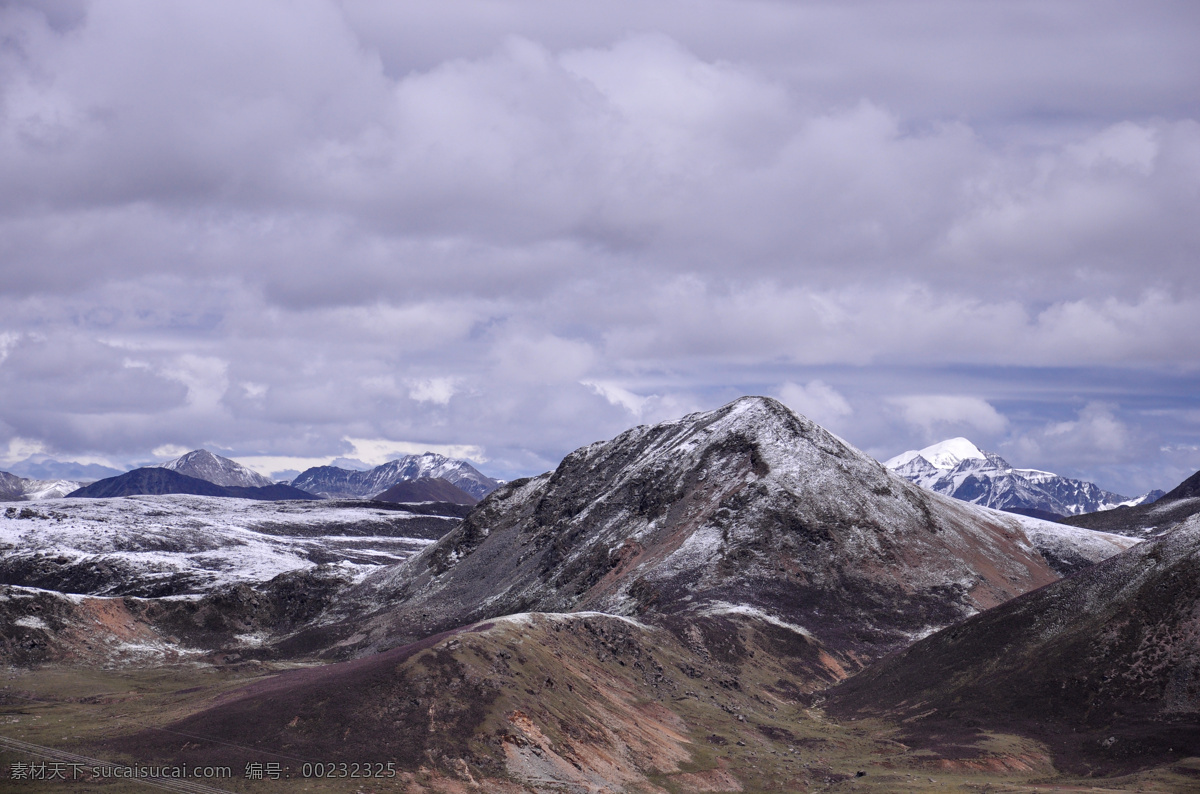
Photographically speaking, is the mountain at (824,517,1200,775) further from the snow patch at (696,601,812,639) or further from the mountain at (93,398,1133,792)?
the snow patch at (696,601,812,639)

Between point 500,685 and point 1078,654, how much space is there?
2300 inches

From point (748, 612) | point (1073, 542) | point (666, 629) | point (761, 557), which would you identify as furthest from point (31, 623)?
point (1073, 542)

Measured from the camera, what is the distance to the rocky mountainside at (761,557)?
139250 millimetres

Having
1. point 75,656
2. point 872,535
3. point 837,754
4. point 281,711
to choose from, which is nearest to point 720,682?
point 837,754

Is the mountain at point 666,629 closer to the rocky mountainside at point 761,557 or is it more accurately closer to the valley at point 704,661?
the valley at point 704,661

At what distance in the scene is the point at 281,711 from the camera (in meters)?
77.3

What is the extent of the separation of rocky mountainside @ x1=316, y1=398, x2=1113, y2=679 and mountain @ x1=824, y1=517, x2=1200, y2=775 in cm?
1856

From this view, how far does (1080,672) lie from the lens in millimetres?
93375

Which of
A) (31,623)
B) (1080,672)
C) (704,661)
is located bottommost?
(31,623)

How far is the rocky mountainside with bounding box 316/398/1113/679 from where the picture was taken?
13925 cm

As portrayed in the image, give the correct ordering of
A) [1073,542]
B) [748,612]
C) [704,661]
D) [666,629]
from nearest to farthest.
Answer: [704,661]
[666,629]
[748,612]
[1073,542]

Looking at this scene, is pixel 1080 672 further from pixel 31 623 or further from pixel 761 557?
pixel 31 623

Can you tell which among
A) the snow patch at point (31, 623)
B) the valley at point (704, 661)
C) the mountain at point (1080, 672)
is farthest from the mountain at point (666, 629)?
the snow patch at point (31, 623)

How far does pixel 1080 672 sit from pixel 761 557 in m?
61.4
